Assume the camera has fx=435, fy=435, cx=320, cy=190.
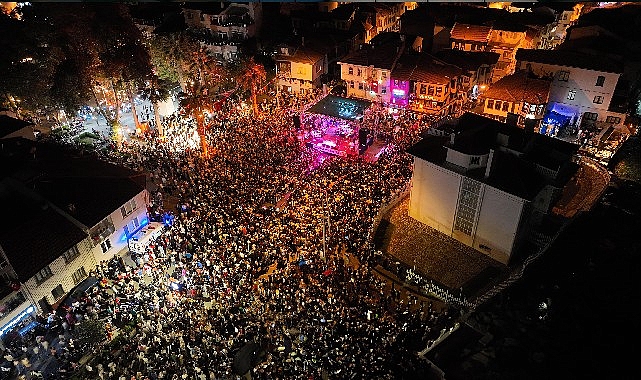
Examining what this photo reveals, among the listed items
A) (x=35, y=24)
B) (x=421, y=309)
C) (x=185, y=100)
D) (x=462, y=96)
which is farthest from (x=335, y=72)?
(x=421, y=309)

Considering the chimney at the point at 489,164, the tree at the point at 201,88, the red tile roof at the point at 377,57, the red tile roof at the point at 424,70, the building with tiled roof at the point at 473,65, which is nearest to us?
the chimney at the point at 489,164

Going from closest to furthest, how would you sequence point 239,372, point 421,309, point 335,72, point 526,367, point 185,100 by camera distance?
point 239,372, point 526,367, point 421,309, point 185,100, point 335,72

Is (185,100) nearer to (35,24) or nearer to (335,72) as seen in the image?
(35,24)

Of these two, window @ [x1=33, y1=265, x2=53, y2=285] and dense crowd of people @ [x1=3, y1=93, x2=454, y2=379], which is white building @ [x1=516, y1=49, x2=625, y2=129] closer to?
dense crowd of people @ [x1=3, y1=93, x2=454, y2=379]

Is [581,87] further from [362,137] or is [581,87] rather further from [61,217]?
[61,217]

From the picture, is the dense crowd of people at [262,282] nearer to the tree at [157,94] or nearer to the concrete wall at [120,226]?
the concrete wall at [120,226]

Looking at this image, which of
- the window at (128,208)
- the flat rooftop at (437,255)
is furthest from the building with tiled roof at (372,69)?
the window at (128,208)
